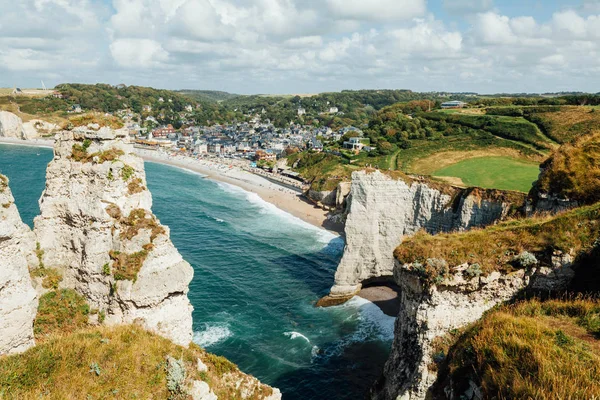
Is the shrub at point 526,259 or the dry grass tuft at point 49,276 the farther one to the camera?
the dry grass tuft at point 49,276

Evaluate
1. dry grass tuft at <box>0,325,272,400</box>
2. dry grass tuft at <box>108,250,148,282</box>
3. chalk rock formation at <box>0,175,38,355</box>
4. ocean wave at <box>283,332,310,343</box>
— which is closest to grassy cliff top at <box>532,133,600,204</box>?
ocean wave at <box>283,332,310,343</box>

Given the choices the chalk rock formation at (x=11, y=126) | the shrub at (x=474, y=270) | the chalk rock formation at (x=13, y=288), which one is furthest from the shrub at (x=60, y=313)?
the chalk rock formation at (x=11, y=126)

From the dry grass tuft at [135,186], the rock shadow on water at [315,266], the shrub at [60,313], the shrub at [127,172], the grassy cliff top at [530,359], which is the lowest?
the rock shadow on water at [315,266]

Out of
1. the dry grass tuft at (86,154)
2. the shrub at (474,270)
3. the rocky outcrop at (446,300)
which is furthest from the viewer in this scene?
the dry grass tuft at (86,154)

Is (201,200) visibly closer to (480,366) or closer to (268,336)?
(268,336)

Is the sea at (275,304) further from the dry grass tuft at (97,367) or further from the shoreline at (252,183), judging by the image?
the dry grass tuft at (97,367)

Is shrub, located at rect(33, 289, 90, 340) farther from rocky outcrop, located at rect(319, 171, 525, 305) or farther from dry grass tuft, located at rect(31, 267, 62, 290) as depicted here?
rocky outcrop, located at rect(319, 171, 525, 305)

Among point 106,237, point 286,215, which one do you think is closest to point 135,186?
point 106,237
